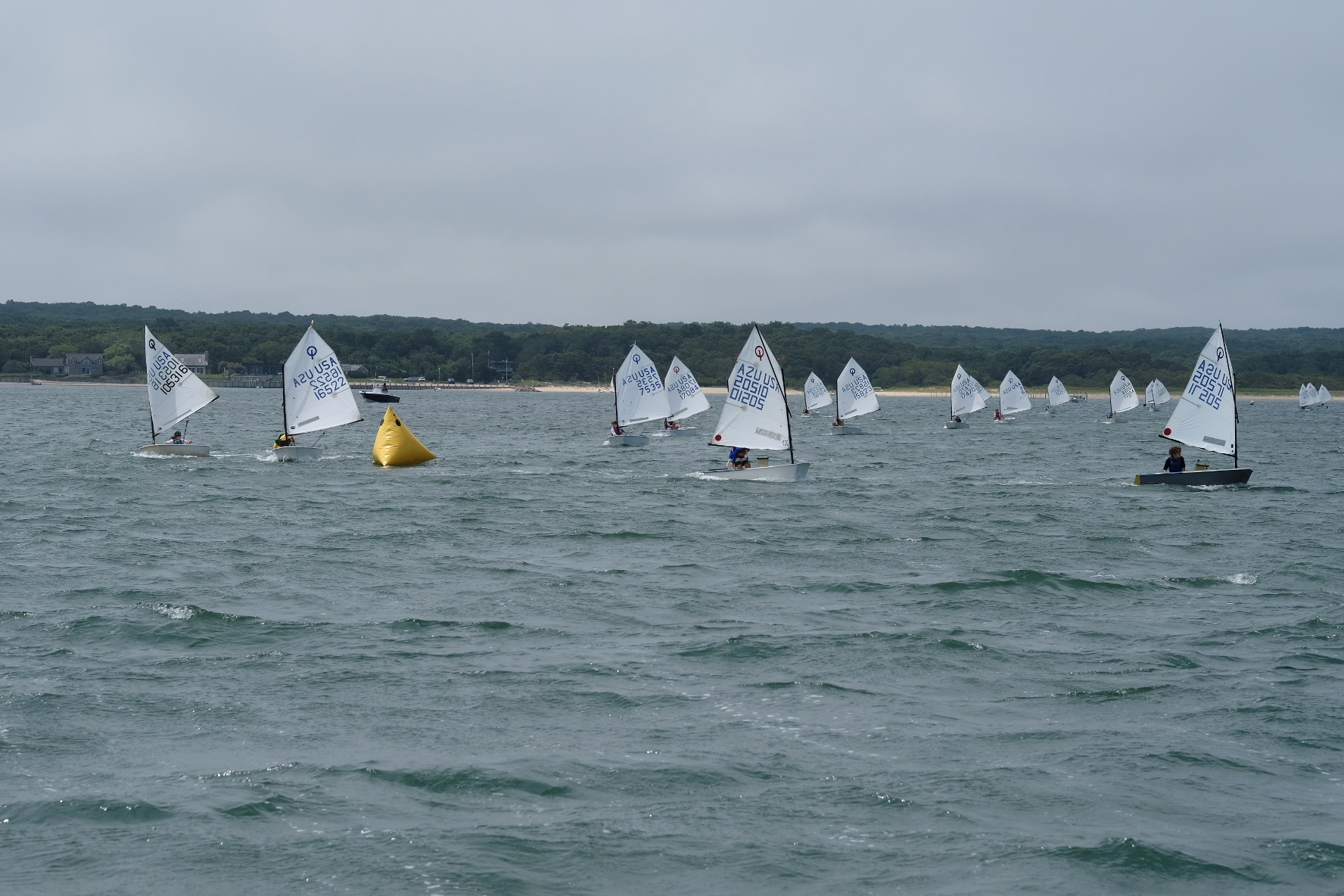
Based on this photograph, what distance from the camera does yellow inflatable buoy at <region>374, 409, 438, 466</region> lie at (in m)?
47.9

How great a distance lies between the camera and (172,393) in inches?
1845

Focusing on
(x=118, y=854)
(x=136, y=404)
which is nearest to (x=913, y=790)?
(x=118, y=854)

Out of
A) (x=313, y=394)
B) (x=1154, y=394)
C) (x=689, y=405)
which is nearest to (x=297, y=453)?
(x=313, y=394)

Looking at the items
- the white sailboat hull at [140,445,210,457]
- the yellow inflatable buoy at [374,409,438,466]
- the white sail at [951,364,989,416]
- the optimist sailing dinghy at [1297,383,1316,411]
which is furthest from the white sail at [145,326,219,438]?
the optimist sailing dinghy at [1297,383,1316,411]

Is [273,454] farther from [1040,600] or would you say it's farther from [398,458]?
[1040,600]

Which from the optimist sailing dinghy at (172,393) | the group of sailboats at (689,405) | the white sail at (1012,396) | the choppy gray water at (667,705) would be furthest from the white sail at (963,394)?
the choppy gray water at (667,705)

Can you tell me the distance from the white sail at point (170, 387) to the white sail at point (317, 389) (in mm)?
3049

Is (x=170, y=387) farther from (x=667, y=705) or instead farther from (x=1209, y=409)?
(x=667, y=705)

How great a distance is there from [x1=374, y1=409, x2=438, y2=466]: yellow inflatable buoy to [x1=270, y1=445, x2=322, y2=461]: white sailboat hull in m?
2.23

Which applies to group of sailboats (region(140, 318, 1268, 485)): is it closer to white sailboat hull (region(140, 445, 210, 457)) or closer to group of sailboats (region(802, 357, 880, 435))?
white sailboat hull (region(140, 445, 210, 457))

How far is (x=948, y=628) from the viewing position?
18562mm

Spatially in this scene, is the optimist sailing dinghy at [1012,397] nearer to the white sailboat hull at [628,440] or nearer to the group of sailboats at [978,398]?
the group of sailboats at [978,398]

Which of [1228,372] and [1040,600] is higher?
[1228,372]

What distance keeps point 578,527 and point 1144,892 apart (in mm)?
21624
